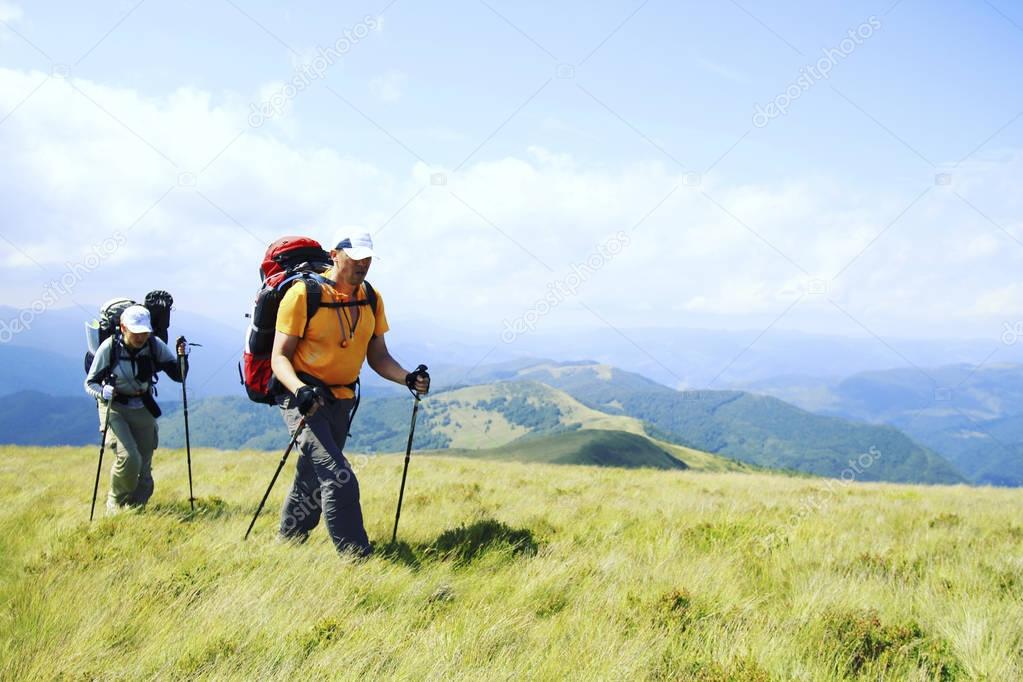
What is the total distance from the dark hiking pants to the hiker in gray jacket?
10.8ft

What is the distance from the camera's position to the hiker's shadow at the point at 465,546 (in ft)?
19.4

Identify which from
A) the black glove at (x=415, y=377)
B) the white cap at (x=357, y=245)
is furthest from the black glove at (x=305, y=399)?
the white cap at (x=357, y=245)

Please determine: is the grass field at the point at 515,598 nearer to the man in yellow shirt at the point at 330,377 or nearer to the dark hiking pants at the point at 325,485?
the dark hiking pants at the point at 325,485

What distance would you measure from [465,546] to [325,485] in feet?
5.28

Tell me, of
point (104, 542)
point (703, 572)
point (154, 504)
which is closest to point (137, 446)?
→ point (154, 504)

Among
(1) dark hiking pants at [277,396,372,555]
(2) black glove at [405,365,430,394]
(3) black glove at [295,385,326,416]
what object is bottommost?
(1) dark hiking pants at [277,396,372,555]

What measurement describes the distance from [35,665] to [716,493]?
1115 cm

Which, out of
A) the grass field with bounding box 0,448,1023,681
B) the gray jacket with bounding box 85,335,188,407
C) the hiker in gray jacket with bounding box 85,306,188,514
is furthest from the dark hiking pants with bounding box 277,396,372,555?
the gray jacket with bounding box 85,335,188,407

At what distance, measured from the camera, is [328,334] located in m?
5.94

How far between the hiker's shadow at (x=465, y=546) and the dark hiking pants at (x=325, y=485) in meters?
0.45

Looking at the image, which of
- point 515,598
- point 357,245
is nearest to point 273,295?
point 357,245

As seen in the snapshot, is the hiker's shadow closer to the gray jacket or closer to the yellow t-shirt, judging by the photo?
the yellow t-shirt

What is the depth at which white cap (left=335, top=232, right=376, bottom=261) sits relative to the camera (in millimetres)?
5625

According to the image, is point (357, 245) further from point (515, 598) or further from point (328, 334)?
point (515, 598)
